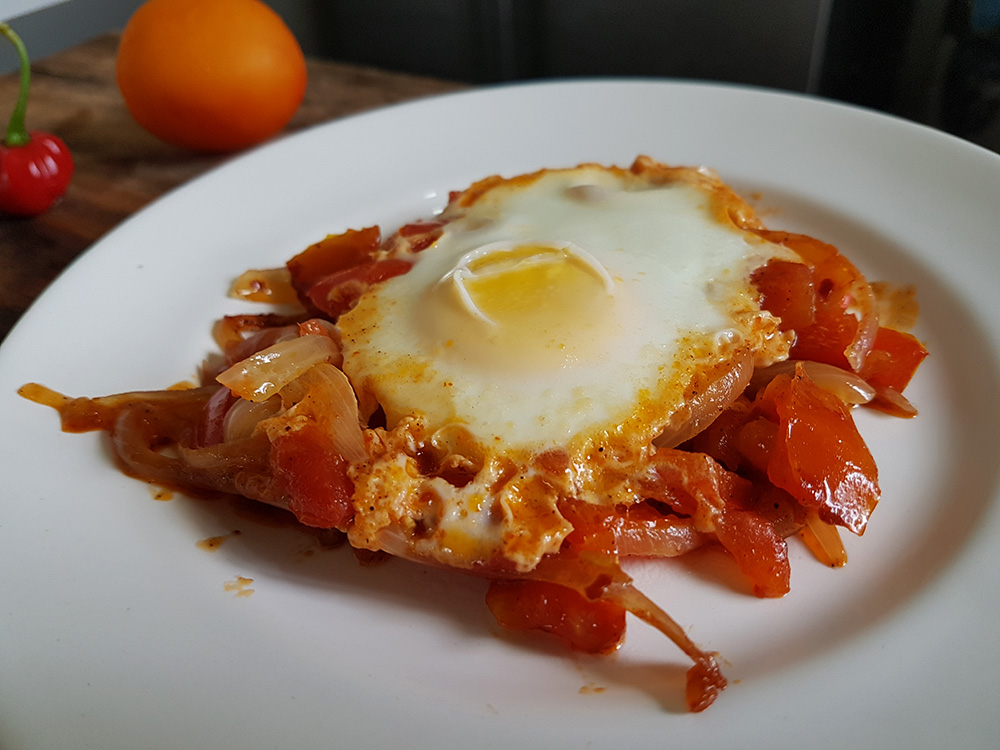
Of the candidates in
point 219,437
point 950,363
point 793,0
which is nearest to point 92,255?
point 219,437

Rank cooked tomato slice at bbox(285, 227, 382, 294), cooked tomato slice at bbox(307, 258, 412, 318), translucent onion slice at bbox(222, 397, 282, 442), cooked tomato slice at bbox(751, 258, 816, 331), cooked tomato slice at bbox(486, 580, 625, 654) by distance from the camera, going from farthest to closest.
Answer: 1. cooked tomato slice at bbox(285, 227, 382, 294)
2. cooked tomato slice at bbox(307, 258, 412, 318)
3. cooked tomato slice at bbox(751, 258, 816, 331)
4. translucent onion slice at bbox(222, 397, 282, 442)
5. cooked tomato slice at bbox(486, 580, 625, 654)

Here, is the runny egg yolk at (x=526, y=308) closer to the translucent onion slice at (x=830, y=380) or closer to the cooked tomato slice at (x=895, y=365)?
the translucent onion slice at (x=830, y=380)

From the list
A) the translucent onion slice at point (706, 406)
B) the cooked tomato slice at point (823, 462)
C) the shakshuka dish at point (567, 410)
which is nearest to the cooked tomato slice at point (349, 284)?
the shakshuka dish at point (567, 410)

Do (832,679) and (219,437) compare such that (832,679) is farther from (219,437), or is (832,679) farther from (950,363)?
(219,437)

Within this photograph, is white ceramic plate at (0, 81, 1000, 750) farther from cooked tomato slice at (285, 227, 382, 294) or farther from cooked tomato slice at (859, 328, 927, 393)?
cooked tomato slice at (285, 227, 382, 294)

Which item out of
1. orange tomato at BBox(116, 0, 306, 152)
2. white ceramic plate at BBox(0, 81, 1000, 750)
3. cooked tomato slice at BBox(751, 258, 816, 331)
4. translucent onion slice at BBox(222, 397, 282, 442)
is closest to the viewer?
white ceramic plate at BBox(0, 81, 1000, 750)

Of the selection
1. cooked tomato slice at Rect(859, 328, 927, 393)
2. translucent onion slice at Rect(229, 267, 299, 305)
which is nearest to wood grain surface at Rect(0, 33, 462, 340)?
translucent onion slice at Rect(229, 267, 299, 305)
